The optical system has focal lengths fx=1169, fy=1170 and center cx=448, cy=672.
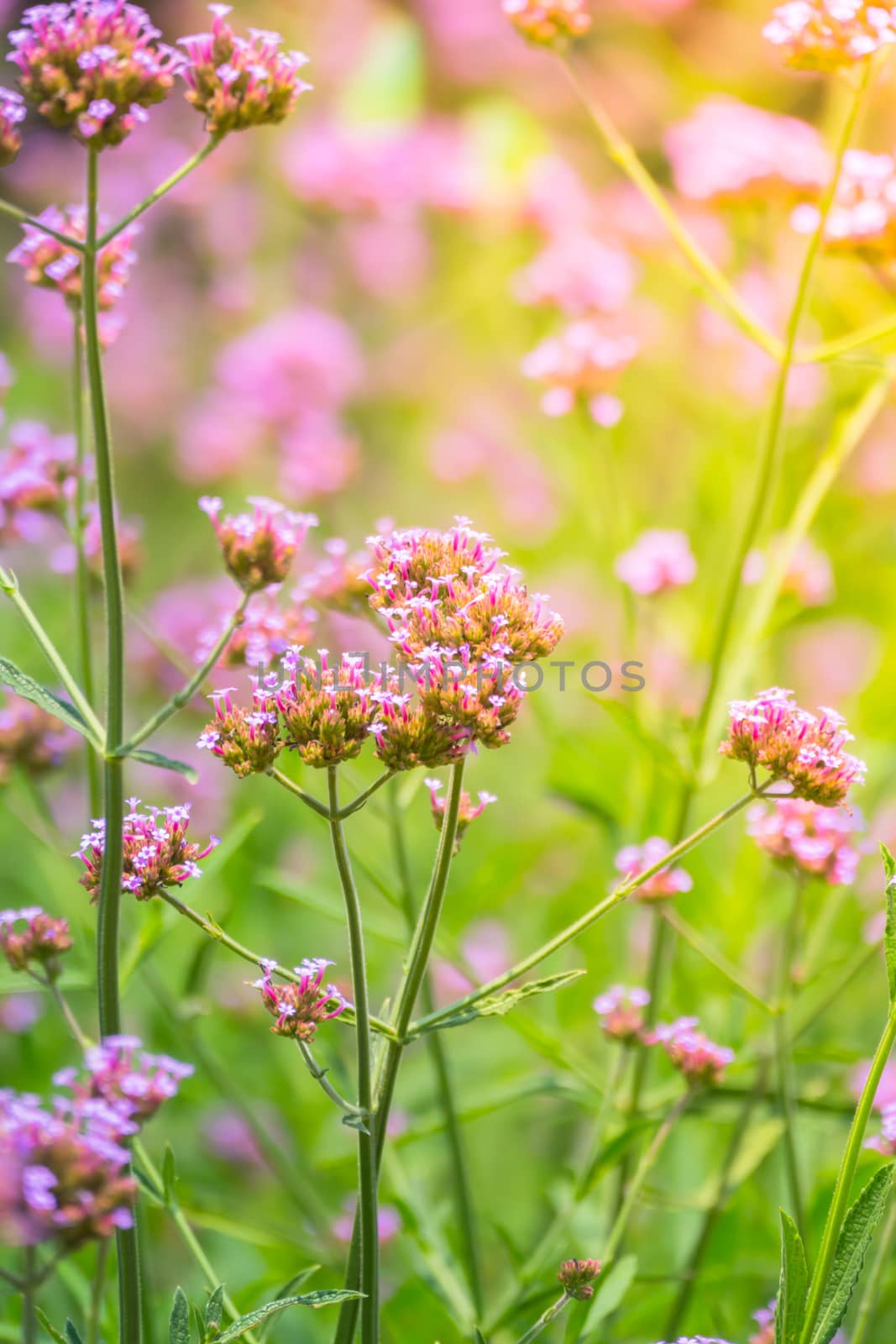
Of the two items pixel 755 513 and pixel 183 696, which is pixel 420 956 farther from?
pixel 755 513

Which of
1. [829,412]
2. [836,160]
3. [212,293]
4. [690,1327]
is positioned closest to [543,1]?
[836,160]

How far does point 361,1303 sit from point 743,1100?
582mm

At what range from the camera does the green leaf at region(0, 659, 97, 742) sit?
0.71m

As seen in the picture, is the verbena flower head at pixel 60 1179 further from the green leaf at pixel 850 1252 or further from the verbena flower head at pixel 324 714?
the green leaf at pixel 850 1252

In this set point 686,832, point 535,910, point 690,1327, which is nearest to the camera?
point 690,1327

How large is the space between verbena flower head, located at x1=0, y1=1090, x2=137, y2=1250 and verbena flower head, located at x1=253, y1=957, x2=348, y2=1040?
0.50ft

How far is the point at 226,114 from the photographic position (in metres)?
0.79

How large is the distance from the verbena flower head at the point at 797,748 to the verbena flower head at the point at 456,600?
0.49 ft

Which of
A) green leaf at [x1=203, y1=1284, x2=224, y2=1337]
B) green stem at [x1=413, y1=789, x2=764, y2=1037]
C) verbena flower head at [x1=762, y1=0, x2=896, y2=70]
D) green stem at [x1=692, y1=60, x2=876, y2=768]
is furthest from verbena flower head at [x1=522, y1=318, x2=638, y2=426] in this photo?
green leaf at [x1=203, y1=1284, x2=224, y2=1337]

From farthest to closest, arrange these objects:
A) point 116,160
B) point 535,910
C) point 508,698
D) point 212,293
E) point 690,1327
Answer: point 116,160 → point 212,293 → point 535,910 → point 690,1327 → point 508,698

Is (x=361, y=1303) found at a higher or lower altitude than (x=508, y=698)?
lower

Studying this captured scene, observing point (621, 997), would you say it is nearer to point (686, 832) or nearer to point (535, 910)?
point (686, 832)

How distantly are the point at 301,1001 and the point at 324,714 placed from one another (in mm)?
180

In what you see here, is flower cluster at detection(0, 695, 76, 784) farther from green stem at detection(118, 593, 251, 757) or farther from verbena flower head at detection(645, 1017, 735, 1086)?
verbena flower head at detection(645, 1017, 735, 1086)
